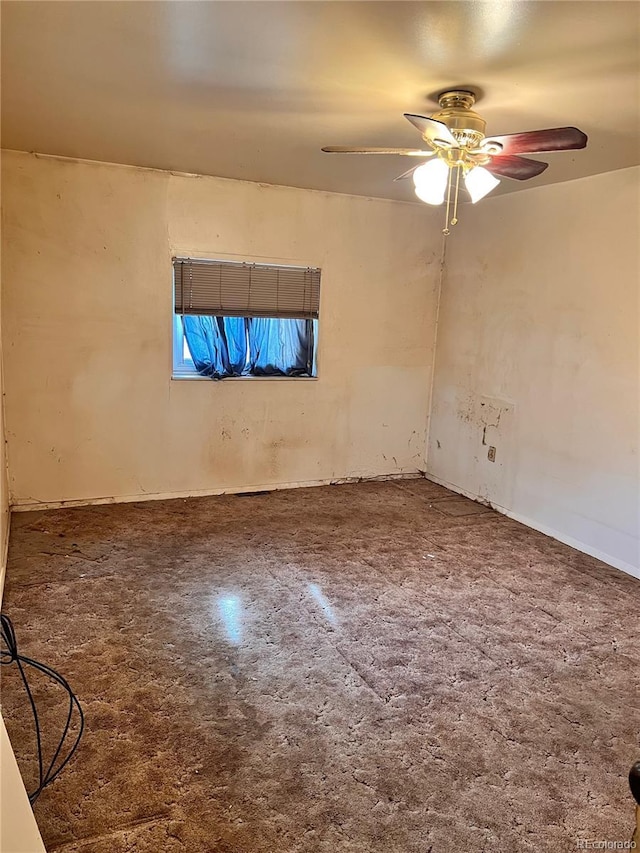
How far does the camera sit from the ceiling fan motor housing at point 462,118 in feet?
7.86

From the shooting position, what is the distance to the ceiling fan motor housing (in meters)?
2.40

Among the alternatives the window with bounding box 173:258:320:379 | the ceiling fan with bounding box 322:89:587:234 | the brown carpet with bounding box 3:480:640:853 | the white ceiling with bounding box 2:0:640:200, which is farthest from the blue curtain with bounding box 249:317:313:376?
the ceiling fan with bounding box 322:89:587:234

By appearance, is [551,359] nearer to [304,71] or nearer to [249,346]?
[249,346]

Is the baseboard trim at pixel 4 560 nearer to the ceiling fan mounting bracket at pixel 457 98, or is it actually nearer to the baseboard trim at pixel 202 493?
the baseboard trim at pixel 202 493

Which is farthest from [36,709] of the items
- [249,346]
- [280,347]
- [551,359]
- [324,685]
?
[551,359]

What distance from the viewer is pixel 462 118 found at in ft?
7.86

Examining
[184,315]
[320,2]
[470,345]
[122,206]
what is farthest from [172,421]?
[320,2]

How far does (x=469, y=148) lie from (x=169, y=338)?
257cm

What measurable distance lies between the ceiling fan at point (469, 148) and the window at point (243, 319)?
2039mm

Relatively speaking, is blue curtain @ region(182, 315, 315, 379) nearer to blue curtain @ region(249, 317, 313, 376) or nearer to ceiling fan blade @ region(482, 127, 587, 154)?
blue curtain @ region(249, 317, 313, 376)

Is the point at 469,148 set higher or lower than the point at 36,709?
higher

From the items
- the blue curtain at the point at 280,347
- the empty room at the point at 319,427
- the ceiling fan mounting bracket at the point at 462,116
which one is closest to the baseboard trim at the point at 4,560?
the empty room at the point at 319,427

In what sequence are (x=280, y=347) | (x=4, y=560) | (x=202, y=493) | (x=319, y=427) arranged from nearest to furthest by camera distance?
(x=4, y=560) → (x=202, y=493) → (x=280, y=347) → (x=319, y=427)

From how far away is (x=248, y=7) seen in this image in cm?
179
